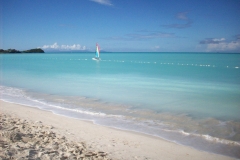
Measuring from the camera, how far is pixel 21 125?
19.6ft

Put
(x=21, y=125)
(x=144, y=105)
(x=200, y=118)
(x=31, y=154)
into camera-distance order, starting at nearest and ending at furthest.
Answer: (x=31, y=154), (x=21, y=125), (x=200, y=118), (x=144, y=105)

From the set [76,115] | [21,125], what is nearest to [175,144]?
[76,115]

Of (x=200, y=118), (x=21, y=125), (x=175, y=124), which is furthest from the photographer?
(x=200, y=118)

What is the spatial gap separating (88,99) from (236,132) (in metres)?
7.01

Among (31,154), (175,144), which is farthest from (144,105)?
(31,154)

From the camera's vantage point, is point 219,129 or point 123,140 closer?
point 123,140

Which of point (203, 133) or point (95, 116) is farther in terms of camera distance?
point (95, 116)

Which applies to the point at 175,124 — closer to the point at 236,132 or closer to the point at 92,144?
the point at 236,132

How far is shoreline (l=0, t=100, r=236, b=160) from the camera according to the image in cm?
454

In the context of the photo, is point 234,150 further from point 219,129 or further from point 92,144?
point 92,144

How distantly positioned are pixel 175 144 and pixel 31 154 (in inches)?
142

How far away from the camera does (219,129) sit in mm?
6336

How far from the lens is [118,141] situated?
5219 millimetres

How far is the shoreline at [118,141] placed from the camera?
4.54 meters
